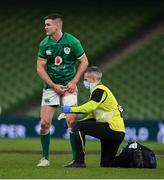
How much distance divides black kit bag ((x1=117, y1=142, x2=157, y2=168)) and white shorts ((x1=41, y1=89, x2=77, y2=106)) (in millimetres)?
1019

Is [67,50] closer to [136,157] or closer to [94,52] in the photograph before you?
[136,157]

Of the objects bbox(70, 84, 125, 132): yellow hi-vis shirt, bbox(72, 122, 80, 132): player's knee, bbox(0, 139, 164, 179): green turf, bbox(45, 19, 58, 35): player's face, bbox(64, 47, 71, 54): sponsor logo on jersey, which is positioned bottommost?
bbox(0, 139, 164, 179): green turf

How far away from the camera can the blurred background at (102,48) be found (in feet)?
70.1

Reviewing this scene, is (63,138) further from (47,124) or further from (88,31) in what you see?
(47,124)

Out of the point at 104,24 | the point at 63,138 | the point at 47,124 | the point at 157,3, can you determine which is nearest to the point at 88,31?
the point at 104,24

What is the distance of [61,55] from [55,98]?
0.62m

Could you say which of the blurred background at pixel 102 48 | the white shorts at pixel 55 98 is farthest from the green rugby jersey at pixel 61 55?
the blurred background at pixel 102 48

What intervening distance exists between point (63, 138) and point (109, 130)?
8.61m

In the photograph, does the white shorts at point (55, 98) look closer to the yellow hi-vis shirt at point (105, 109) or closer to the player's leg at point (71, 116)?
the player's leg at point (71, 116)

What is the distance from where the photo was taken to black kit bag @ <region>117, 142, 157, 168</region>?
31.9ft

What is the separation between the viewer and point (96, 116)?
32.2 feet

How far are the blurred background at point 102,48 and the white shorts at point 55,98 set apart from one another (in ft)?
33.8

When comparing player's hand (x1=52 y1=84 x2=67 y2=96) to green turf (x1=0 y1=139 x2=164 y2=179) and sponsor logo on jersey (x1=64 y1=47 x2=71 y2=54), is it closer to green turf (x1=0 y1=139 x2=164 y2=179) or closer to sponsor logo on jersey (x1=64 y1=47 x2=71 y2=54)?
sponsor logo on jersey (x1=64 y1=47 x2=71 y2=54)

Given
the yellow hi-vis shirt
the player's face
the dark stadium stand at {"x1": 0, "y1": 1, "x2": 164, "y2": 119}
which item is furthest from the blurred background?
the yellow hi-vis shirt
